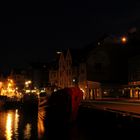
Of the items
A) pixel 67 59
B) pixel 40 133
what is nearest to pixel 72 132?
pixel 40 133

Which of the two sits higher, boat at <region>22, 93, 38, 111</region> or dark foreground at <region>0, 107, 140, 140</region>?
boat at <region>22, 93, 38, 111</region>

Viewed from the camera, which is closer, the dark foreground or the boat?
the dark foreground

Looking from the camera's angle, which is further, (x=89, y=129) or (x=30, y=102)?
(x=30, y=102)

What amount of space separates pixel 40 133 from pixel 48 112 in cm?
1681

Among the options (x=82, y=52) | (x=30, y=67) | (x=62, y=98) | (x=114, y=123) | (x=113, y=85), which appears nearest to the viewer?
(x=114, y=123)

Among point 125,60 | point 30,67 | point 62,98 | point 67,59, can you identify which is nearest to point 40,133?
point 62,98

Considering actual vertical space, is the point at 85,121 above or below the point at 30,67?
below

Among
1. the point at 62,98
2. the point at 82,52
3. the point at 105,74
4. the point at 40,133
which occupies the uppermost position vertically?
the point at 82,52

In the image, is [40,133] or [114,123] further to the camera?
[40,133]

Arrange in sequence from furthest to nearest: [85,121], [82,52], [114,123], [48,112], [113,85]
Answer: [82,52] < [113,85] < [48,112] < [85,121] < [114,123]

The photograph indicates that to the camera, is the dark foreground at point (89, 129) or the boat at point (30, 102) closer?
the dark foreground at point (89, 129)

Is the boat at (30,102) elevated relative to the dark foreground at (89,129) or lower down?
elevated

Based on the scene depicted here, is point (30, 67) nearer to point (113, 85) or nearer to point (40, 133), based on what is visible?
point (113, 85)

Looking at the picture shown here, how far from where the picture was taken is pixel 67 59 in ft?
319
